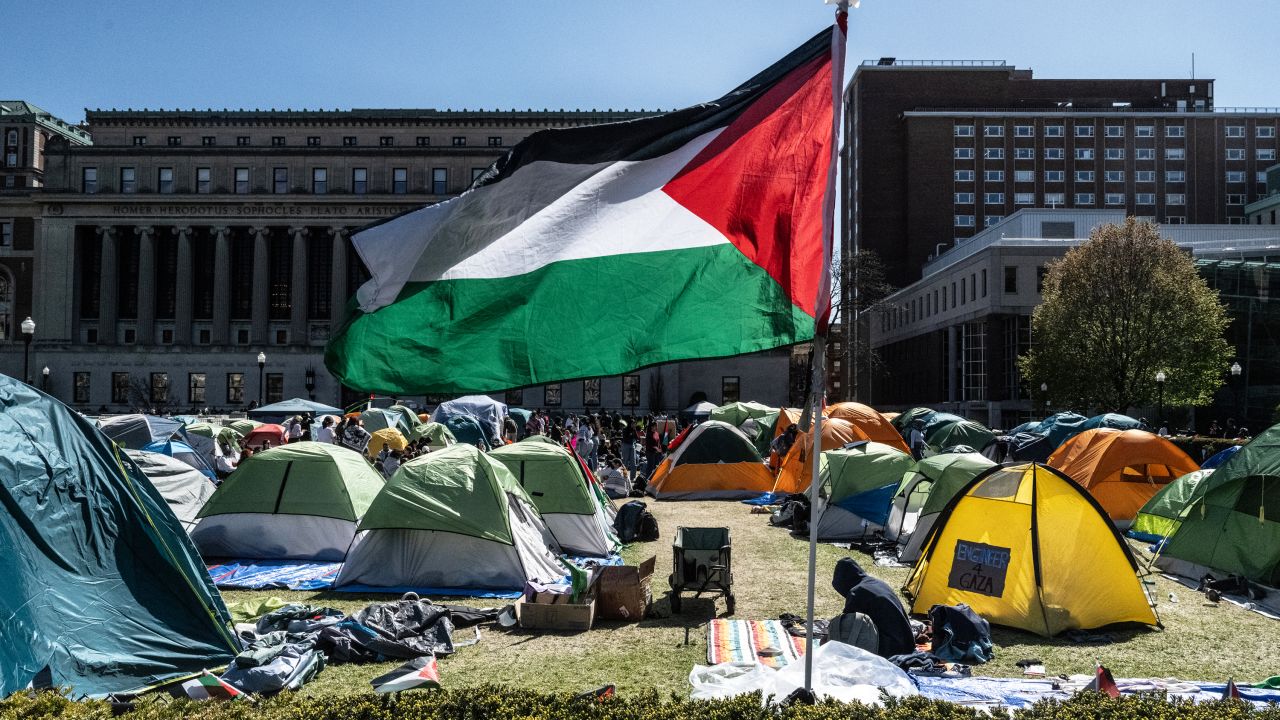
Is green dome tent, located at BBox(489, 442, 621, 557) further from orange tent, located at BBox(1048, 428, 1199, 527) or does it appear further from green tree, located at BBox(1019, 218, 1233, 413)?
green tree, located at BBox(1019, 218, 1233, 413)

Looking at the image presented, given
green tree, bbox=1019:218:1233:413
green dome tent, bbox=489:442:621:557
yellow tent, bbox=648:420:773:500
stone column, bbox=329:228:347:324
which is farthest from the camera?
stone column, bbox=329:228:347:324

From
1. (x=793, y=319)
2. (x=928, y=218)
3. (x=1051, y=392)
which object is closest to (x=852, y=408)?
(x=1051, y=392)

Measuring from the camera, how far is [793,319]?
5.99 meters

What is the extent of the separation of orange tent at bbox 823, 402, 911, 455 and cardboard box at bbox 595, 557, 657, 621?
64.1 feet

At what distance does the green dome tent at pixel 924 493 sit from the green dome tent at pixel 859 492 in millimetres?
584

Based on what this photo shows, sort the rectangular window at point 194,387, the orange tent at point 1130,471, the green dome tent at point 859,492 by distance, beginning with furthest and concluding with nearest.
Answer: the rectangular window at point 194,387
the orange tent at point 1130,471
the green dome tent at point 859,492

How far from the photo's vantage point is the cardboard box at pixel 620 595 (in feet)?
35.5

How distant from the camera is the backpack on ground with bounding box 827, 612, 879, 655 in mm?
9070

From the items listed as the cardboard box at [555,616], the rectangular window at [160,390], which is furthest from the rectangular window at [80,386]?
the cardboard box at [555,616]

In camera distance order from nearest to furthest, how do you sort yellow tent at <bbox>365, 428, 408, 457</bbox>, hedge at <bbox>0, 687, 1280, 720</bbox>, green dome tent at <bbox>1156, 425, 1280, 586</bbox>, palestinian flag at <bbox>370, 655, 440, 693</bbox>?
hedge at <bbox>0, 687, 1280, 720</bbox> → palestinian flag at <bbox>370, 655, 440, 693</bbox> → green dome tent at <bbox>1156, 425, 1280, 586</bbox> → yellow tent at <bbox>365, 428, 408, 457</bbox>

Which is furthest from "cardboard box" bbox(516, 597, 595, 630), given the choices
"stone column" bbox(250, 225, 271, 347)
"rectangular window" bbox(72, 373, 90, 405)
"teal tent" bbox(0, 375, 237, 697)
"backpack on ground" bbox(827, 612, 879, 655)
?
"rectangular window" bbox(72, 373, 90, 405)

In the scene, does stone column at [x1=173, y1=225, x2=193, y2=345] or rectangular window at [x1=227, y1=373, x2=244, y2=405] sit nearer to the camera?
rectangular window at [x1=227, y1=373, x2=244, y2=405]

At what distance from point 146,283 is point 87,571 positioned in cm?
7159

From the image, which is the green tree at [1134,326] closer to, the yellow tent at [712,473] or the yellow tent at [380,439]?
the yellow tent at [712,473]
